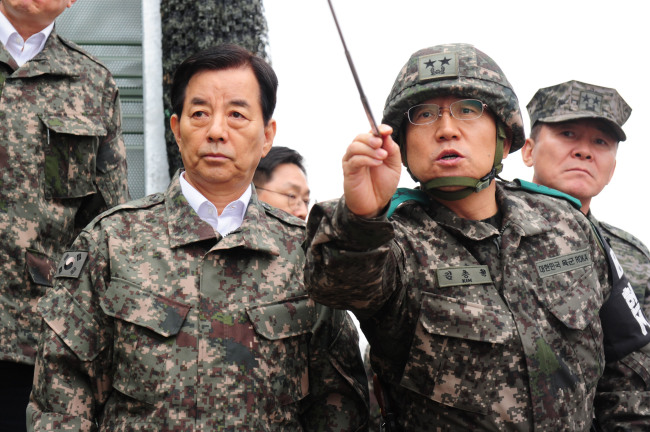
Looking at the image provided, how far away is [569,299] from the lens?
294 centimetres

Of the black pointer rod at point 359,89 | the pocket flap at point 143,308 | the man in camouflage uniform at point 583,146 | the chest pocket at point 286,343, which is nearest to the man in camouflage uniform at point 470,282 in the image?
the chest pocket at point 286,343

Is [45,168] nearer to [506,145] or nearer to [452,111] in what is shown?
[452,111]

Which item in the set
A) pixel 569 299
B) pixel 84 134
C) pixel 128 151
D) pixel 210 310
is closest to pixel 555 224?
pixel 569 299

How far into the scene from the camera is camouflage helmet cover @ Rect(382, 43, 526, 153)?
3.04 m

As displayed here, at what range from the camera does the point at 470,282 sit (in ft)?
9.39

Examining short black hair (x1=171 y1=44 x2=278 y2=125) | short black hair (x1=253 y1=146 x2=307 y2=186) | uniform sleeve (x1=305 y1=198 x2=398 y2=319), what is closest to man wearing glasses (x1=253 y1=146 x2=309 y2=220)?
short black hair (x1=253 y1=146 x2=307 y2=186)

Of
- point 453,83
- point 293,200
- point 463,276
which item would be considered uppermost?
point 453,83

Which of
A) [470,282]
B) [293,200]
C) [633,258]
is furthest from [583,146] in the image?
[470,282]

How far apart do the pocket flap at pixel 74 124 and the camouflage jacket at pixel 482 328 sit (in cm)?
128

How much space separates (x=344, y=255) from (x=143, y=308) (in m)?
0.67

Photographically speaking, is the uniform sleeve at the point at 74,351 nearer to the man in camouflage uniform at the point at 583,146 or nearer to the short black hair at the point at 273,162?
the short black hair at the point at 273,162

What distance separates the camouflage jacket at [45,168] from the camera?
3.32m

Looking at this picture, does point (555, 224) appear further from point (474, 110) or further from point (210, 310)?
point (210, 310)

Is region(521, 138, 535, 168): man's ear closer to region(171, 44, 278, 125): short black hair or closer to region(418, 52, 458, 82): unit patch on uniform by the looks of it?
region(418, 52, 458, 82): unit patch on uniform
